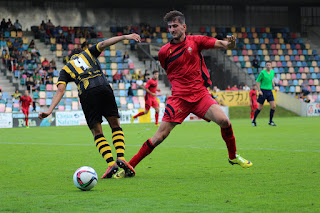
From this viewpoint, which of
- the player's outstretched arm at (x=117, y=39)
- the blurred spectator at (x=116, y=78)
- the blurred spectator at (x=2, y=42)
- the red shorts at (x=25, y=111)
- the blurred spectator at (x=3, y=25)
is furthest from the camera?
the blurred spectator at (x=3, y=25)

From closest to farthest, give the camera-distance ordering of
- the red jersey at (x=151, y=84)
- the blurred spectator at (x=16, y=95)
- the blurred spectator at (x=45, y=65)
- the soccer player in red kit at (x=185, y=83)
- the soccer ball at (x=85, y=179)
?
1. the soccer ball at (x=85, y=179)
2. the soccer player in red kit at (x=185, y=83)
3. the red jersey at (x=151, y=84)
4. the blurred spectator at (x=16, y=95)
5. the blurred spectator at (x=45, y=65)

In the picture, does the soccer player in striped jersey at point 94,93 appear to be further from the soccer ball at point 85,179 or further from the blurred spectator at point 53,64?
the blurred spectator at point 53,64

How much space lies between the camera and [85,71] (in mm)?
7684

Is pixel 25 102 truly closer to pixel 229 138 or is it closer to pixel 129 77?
pixel 129 77

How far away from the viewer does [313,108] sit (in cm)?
3491

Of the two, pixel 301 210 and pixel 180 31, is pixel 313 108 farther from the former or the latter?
pixel 301 210

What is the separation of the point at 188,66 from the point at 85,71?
58.4 inches

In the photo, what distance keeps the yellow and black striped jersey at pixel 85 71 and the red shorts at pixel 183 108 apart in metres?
1.07

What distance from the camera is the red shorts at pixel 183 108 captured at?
729 centimetres

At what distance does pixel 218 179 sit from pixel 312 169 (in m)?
1.52

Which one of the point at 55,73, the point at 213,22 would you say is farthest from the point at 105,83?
the point at 213,22

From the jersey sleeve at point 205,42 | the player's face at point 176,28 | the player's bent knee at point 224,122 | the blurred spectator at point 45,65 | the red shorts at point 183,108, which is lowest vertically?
the blurred spectator at point 45,65

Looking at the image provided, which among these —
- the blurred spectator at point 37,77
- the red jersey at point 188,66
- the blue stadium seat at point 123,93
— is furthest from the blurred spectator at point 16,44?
the red jersey at point 188,66

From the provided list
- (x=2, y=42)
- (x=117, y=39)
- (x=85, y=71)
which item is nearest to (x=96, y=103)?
(x=85, y=71)
